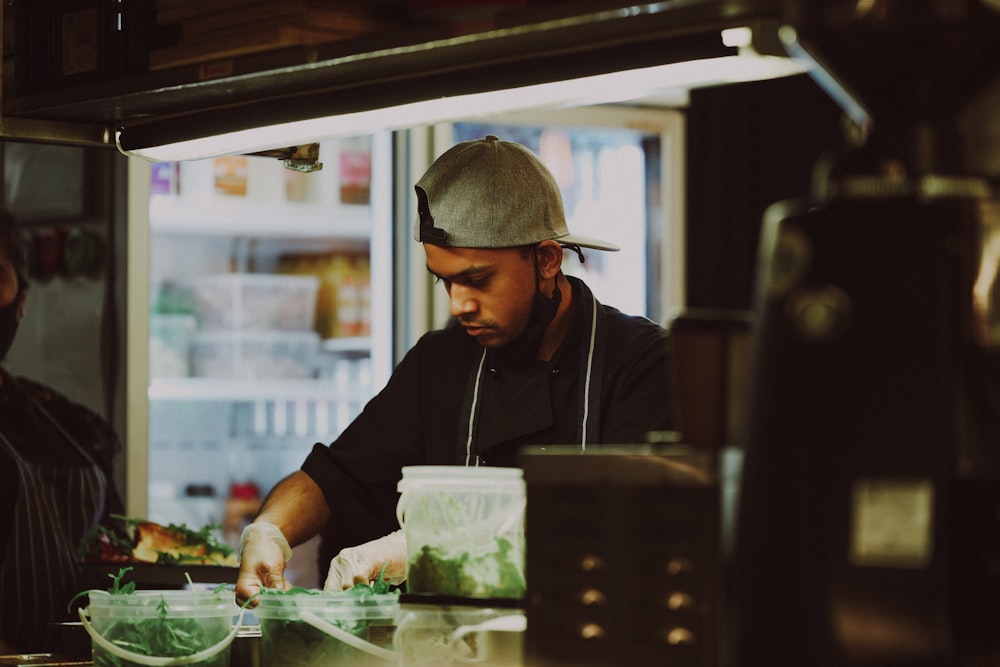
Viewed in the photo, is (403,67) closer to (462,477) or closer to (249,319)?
(462,477)

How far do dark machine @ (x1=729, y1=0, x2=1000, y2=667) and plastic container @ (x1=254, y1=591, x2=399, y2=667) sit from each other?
842 millimetres

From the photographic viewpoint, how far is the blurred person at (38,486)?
3.69 meters

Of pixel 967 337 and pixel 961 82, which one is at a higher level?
pixel 961 82

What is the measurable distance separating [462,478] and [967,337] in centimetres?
81

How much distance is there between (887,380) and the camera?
1210 mm

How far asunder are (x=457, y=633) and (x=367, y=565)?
0.79 metres

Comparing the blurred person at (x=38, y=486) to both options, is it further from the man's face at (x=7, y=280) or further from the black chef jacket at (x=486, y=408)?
the black chef jacket at (x=486, y=408)

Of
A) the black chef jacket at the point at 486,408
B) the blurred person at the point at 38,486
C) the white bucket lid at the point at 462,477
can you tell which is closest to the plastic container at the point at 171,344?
the blurred person at the point at 38,486

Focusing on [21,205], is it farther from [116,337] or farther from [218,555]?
[218,555]

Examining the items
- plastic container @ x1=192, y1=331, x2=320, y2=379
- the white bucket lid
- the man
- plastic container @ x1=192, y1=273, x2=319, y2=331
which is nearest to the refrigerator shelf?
plastic container @ x1=192, y1=331, x2=320, y2=379

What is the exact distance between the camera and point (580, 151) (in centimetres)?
475

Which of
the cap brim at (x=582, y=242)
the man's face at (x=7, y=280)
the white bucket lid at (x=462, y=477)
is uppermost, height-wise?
the cap brim at (x=582, y=242)

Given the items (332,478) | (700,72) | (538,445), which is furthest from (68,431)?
(700,72)

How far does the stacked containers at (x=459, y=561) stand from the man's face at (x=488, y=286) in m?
1.06
